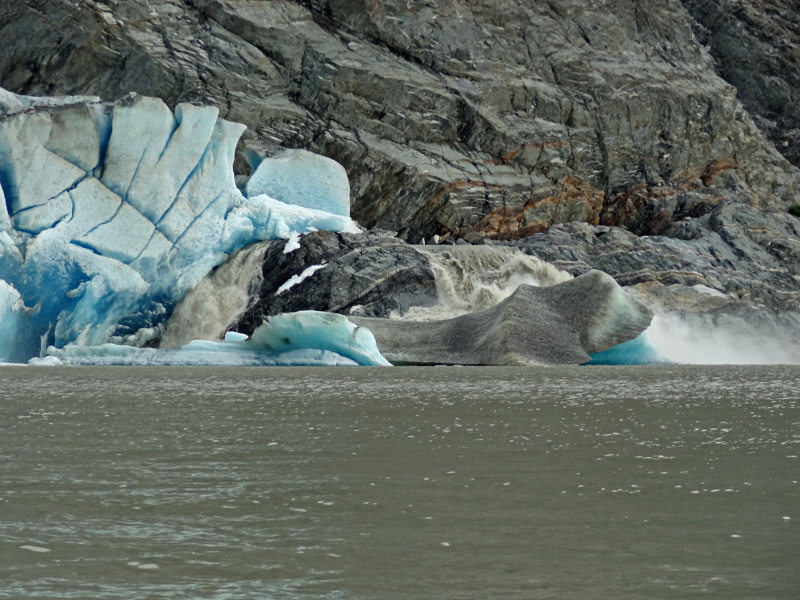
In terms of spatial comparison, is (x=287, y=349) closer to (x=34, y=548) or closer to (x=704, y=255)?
(x=704, y=255)

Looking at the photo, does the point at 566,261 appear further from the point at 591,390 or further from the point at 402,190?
the point at 591,390

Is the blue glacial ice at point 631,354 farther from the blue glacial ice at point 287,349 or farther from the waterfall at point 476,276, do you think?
the blue glacial ice at point 287,349

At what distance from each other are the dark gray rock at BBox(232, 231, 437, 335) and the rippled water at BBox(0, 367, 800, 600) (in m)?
15.2

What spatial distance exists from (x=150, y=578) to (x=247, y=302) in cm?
2300

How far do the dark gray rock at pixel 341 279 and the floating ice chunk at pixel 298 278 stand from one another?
2 cm

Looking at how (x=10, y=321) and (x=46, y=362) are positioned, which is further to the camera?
Result: (x=10, y=321)

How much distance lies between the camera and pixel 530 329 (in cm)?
2177

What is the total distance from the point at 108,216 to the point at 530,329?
1028 centimetres

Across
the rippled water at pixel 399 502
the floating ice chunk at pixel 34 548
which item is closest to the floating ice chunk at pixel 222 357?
the rippled water at pixel 399 502

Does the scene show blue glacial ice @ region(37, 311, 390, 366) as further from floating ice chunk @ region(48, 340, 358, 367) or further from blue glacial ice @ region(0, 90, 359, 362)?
blue glacial ice @ region(0, 90, 359, 362)

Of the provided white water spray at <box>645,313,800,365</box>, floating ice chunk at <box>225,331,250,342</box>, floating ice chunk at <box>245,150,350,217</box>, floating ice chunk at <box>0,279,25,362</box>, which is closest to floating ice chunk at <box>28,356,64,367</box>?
floating ice chunk at <box>0,279,25,362</box>

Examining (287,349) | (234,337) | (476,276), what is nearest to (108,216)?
(234,337)

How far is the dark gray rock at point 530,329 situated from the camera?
71.2 ft

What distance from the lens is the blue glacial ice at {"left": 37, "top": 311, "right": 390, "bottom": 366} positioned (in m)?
21.5
